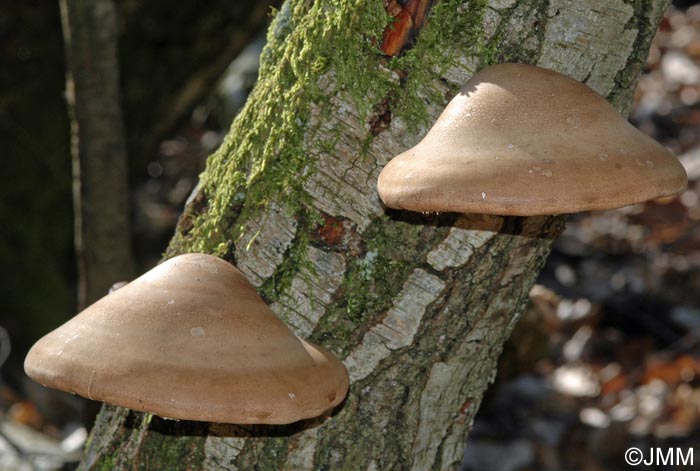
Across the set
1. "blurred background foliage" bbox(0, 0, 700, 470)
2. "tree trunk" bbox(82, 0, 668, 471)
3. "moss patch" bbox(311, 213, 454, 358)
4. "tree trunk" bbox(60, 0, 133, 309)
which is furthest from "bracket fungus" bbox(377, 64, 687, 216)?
"blurred background foliage" bbox(0, 0, 700, 470)

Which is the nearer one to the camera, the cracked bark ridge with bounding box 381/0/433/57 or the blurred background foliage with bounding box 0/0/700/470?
the cracked bark ridge with bounding box 381/0/433/57

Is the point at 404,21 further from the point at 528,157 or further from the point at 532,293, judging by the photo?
the point at 532,293

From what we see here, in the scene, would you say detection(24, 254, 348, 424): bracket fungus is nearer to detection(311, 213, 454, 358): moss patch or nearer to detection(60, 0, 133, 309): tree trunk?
detection(311, 213, 454, 358): moss patch

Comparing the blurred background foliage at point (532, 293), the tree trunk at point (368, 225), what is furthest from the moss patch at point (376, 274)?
the blurred background foliage at point (532, 293)

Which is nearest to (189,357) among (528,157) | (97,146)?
(528,157)

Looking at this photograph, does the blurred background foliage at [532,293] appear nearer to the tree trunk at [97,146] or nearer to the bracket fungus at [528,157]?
the tree trunk at [97,146]
